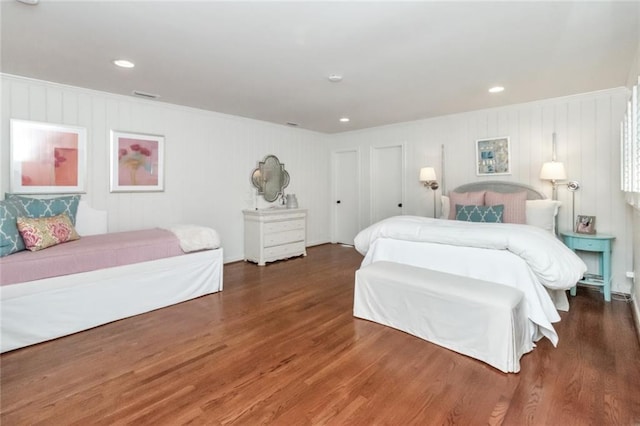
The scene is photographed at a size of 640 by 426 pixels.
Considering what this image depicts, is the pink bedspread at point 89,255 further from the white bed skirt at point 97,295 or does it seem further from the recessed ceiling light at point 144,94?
the recessed ceiling light at point 144,94

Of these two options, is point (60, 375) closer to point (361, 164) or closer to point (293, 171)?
point (293, 171)

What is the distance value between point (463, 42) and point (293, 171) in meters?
3.95

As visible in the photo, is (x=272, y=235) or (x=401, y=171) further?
(x=401, y=171)

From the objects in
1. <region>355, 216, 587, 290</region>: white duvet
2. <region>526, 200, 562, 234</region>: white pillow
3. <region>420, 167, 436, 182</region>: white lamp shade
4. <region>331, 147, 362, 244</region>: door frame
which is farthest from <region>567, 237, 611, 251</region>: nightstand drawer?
<region>331, 147, 362, 244</region>: door frame

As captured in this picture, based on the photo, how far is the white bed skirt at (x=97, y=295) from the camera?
243 centimetres

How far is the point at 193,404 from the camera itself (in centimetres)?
178

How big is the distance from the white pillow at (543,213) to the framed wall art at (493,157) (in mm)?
Answer: 791

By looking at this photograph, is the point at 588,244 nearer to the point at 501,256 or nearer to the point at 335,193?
the point at 501,256

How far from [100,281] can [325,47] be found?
2.82 metres

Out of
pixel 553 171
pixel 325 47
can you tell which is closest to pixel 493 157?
pixel 553 171

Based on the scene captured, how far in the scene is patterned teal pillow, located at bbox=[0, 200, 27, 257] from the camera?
2.55m

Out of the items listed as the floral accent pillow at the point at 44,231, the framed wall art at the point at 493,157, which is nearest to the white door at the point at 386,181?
the framed wall art at the point at 493,157

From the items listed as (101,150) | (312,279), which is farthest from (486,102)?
(101,150)

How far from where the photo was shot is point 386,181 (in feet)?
19.4
